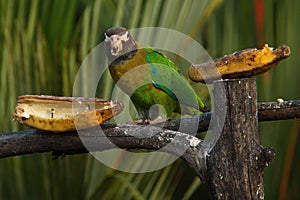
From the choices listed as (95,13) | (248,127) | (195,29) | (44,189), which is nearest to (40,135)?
(44,189)

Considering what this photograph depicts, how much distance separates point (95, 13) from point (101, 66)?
0.15m

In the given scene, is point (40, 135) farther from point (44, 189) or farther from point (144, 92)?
point (144, 92)

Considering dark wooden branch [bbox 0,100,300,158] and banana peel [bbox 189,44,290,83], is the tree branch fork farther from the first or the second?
banana peel [bbox 189,44,290,83]

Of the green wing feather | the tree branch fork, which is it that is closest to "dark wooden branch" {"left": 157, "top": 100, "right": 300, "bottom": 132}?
the tree branch fork

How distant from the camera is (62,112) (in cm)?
146

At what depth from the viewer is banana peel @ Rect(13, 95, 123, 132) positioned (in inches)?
55.5

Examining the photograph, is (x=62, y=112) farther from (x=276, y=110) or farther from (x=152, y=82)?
(x=152, y=82)

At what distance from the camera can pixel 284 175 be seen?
196 centimetres

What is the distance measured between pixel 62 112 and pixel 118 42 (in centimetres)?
56

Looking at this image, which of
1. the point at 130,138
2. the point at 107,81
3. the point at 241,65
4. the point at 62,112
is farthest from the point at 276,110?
the point at 107,81

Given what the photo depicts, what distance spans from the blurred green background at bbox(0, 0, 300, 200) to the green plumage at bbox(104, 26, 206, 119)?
0.10 meters

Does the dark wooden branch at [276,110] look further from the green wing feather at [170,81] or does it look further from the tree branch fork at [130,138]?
the green wing feather at [170,81]

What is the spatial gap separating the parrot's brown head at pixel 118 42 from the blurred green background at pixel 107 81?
4 cm

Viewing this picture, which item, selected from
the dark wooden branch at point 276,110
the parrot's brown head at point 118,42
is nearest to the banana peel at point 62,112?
the dark wooden branch at point 276,110
